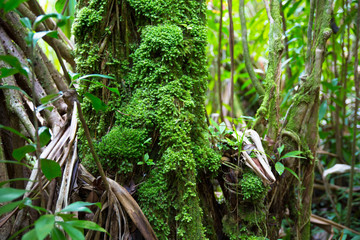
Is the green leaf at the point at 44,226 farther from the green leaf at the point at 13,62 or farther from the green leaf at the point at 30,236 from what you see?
the green leaf at the point at 13,62

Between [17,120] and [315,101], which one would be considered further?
[315,101]

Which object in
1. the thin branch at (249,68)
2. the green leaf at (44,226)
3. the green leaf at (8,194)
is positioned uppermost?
the thin branch at (249,68)

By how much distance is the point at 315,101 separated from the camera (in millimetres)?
1478

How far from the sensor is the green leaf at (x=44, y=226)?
22.6 inches

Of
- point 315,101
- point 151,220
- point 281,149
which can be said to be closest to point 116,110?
point 151,220

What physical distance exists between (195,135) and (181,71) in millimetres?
275

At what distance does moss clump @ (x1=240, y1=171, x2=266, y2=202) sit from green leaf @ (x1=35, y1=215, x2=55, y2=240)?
0.77 m

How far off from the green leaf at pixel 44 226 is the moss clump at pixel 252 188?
77cm

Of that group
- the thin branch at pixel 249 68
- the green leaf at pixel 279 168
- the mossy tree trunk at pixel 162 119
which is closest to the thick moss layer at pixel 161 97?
the mossy tree trunk at pixel 162 119

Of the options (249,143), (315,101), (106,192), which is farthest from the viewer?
(315,101)

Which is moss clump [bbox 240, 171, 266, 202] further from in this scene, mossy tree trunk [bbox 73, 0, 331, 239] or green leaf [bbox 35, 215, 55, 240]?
green leaf [bbox 35, 215, 55, 240]

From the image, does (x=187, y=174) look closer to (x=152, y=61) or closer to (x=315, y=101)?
(x=152, y=61)

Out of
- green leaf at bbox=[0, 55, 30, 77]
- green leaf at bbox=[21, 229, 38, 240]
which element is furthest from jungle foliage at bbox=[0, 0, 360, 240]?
green leaf at bbox=[21, 229, 38, 240]

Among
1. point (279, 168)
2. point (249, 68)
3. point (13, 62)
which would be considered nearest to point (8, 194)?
point (13, 62)
